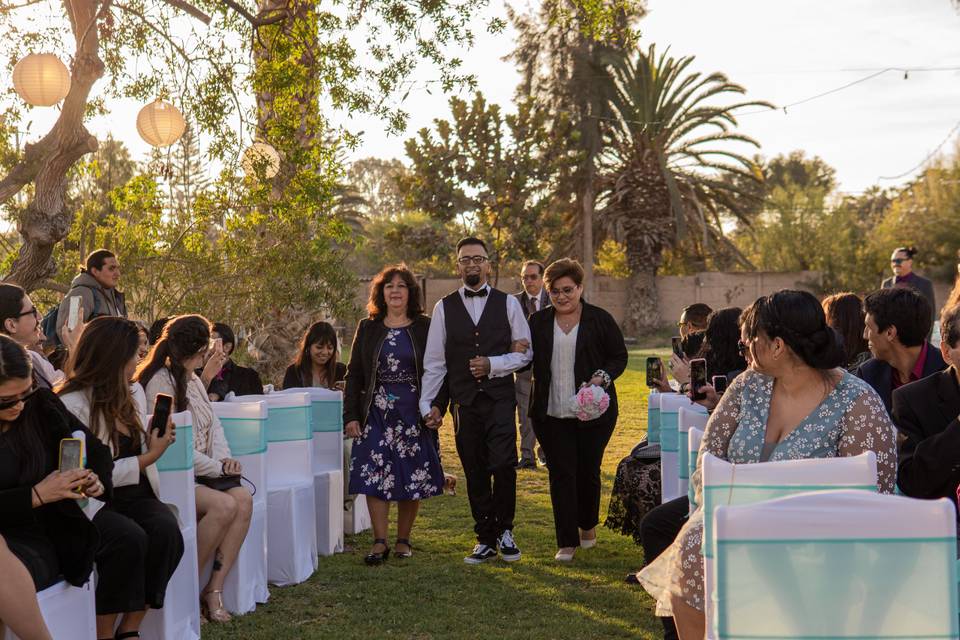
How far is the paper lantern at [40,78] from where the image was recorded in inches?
288

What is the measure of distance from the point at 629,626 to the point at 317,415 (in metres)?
2.83

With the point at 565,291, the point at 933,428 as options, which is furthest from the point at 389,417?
the point at 933,428

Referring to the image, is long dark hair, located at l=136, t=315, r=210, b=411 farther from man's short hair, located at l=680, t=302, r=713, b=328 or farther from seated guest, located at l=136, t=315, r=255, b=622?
man's short hair, located at l=680, t=302, r=713, b=328

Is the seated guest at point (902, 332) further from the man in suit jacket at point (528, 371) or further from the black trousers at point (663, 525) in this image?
the man in suit jacket at point (528, 371)

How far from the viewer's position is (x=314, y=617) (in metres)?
5.84

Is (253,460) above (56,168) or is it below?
A: below

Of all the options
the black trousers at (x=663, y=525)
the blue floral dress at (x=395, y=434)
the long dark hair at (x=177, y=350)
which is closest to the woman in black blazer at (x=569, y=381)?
the blue floral dress at (x=395, y=434)

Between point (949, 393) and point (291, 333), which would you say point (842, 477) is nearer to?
point (949, 393)

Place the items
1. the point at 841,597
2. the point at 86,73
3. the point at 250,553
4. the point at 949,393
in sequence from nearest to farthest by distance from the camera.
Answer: the point at 841,597 → the point at 949,393 → the point at 250,553 → the point at 86,73

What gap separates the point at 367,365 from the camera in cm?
707

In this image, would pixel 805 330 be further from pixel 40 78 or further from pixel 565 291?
pixel 40 78

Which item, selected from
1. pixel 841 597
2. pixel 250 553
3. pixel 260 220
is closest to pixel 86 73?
pixel 260 220

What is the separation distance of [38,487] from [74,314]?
381 cm

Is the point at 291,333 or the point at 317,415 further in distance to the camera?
the point at 291,333
